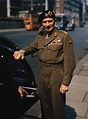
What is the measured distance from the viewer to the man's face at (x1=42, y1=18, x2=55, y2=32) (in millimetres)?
3059

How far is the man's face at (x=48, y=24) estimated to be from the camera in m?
3.06

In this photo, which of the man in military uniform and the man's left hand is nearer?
the man in military uniform

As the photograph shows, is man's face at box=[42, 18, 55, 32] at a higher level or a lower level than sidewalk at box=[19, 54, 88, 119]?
higher

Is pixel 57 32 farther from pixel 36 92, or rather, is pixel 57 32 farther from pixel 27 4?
pixel 27 4

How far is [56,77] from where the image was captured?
3102mm

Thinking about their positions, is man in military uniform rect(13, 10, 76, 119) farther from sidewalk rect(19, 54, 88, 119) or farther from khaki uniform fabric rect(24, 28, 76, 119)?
sidewalk rect(19, 54, 88, 119)

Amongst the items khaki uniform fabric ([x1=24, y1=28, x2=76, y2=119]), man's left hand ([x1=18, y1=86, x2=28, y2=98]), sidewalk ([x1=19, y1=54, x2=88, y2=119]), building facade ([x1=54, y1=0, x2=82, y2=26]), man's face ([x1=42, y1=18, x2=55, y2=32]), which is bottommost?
sidewalk ([x1=19, y1=54, x2=88, y2=119])

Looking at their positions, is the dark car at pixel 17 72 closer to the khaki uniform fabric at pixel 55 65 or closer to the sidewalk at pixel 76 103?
the khaki uniform fabric at pixel 55 65

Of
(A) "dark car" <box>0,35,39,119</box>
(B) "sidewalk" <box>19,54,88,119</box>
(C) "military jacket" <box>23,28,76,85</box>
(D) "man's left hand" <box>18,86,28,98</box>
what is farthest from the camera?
(B) "sidewalk" <box>19,54,88,119</box>

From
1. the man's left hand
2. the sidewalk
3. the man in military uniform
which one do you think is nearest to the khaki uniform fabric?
the man in military uniform

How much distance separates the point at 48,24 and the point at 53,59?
40 centimetres

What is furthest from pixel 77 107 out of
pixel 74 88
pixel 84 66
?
pixel 84 66

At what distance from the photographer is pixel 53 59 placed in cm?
304

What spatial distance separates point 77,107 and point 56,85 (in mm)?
2107
